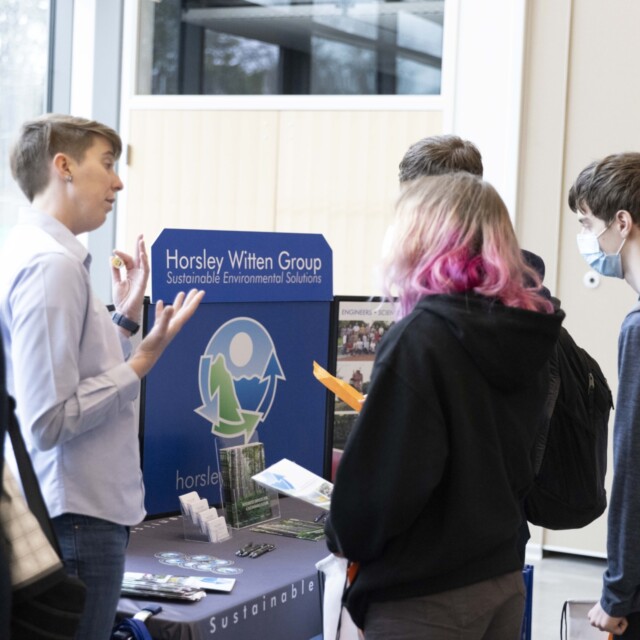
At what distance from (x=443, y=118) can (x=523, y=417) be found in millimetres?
3808

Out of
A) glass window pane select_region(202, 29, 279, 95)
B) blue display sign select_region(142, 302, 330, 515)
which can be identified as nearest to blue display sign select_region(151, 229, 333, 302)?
blue display sign select_region(142, 302, 330, 515)

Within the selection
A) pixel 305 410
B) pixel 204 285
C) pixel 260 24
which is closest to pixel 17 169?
pixel 204 285

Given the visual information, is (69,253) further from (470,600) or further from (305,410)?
(305,410)

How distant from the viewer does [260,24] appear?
577 centimetres

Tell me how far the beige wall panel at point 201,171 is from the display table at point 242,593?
3.11 meters

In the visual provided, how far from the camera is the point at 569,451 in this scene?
6.70 feet

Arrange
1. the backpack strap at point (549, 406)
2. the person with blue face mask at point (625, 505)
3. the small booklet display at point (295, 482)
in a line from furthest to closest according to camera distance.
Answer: the small booklet display at point (295, 482) < the backpack strap at point (549, 406) < the person with blue face mask at point (625, 505)

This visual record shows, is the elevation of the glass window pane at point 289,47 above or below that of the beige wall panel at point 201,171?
above

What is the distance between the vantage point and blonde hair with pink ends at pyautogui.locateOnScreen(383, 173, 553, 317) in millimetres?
1545

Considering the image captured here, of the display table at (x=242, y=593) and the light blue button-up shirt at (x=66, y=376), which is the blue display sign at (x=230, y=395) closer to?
the display table at (x=242, y=593)

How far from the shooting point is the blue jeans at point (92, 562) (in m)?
1.79

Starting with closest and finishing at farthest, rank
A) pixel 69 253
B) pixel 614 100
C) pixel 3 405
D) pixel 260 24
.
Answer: pixel 3 405
pixel 69 253
pixel 614 100
pixel 260 24

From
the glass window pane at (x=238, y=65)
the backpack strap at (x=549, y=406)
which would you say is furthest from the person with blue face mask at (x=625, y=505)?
the glass window pane at (x=238, y=65)

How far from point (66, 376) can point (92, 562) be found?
13.6 inches
